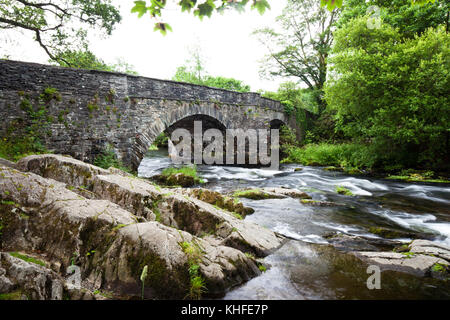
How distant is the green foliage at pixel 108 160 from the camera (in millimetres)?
7742

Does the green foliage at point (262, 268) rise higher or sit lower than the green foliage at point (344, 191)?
higher

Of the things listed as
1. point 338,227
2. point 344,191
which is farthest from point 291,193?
point 344,191

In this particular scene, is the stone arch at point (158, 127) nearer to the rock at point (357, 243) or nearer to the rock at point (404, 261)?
the rock at point (357, 243)

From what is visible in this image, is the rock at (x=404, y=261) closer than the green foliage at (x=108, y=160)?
Yes

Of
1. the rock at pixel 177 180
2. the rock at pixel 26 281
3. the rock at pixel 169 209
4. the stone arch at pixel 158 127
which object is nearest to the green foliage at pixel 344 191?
the rock at pixel 169 209

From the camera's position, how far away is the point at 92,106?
25.1 ft

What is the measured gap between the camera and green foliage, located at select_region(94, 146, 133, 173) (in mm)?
7742

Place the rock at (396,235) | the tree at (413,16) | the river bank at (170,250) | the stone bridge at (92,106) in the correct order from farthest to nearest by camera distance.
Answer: the tree at (413,16) → the stone bridge at (92,106) → the rock at (396,235) → the river bank at (170,250)

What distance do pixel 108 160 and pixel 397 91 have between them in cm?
1263

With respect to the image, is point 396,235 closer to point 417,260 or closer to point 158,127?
point 417,260

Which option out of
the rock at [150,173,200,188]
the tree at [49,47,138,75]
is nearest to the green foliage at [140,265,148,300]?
the rock at [150,173,200,188]

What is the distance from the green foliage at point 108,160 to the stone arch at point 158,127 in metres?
0.57

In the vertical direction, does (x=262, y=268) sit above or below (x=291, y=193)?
below

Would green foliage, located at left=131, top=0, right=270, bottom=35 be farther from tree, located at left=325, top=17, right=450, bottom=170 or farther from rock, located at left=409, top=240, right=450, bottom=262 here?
tree, located at left=325, top=17, right=450, bottom=170
